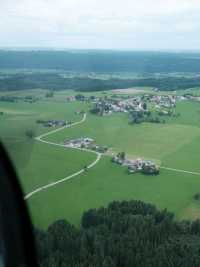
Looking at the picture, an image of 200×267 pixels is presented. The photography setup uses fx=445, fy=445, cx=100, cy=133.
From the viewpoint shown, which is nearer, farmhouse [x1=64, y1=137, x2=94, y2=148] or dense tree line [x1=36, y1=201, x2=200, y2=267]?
dense tree line [x1=36, y1=201, x2=200, y2=267]

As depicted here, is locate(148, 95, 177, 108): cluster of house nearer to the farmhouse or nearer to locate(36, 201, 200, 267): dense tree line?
the farmhouse

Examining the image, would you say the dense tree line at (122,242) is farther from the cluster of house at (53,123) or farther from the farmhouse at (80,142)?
the cluster of house at (53,123)

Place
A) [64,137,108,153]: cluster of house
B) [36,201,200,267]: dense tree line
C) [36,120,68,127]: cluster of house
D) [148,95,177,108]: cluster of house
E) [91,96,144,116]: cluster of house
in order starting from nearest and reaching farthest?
[36,201,200,267]: dense tree line → [64,137,108,153]: cluster of house → [36,120,68,127]: cluster of house → [91,96,144,116]: cluster of house → [148,95,177,108]: cluster of house

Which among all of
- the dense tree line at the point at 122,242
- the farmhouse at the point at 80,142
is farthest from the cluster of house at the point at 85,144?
the dense tree line at the point at 122,242

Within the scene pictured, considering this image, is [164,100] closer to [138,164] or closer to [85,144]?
[85,144]

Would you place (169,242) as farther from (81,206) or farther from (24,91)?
(24,91)

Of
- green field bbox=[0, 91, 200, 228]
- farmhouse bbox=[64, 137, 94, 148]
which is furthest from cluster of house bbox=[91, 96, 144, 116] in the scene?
farmhouse bbox=[64, 137, 94, 148]

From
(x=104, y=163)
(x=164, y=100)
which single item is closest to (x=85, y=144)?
(x=104, y=163)
